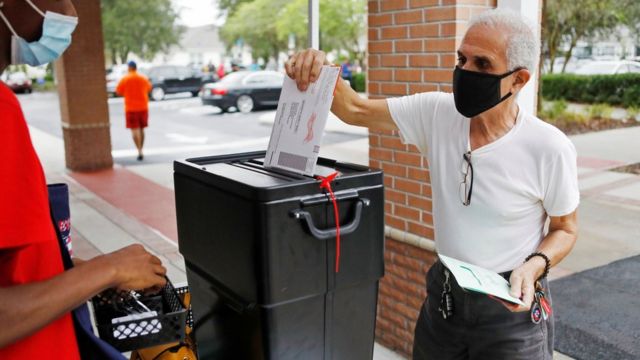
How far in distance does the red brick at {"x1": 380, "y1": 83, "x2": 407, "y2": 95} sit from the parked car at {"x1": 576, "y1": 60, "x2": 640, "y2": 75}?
16.1 ft

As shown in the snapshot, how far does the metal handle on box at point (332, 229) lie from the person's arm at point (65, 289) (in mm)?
402

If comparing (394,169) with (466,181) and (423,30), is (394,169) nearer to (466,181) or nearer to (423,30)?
(423,30)

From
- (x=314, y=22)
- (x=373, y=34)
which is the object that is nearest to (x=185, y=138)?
(x=314, y=22)

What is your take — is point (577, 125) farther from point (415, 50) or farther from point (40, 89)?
point (40, 89)

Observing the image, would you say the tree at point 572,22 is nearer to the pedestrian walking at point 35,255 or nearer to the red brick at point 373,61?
the red brick at point 373,61

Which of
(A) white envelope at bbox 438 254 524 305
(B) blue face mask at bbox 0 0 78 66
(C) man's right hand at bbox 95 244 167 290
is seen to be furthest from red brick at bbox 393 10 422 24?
(C) man's right hand at bbox 95 244 167 290

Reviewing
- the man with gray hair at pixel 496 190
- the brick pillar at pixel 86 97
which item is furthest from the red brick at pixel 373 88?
the brick pillar at pixel 86 97

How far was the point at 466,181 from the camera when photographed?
2.07 meters

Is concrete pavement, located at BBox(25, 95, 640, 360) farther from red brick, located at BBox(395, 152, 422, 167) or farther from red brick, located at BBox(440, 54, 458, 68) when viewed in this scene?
red brick, located at BBox(440, 54, 458, 68)

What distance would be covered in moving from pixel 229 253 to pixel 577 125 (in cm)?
1418

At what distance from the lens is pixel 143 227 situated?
23.8ft

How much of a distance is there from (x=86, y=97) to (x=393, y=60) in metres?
8.59

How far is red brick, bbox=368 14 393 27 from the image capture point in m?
3.58

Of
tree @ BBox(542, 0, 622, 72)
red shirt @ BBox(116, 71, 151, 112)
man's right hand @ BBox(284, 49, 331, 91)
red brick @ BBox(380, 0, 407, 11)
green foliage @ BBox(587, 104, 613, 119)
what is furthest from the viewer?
tree @ BBox(542, 0, 622, 72)
